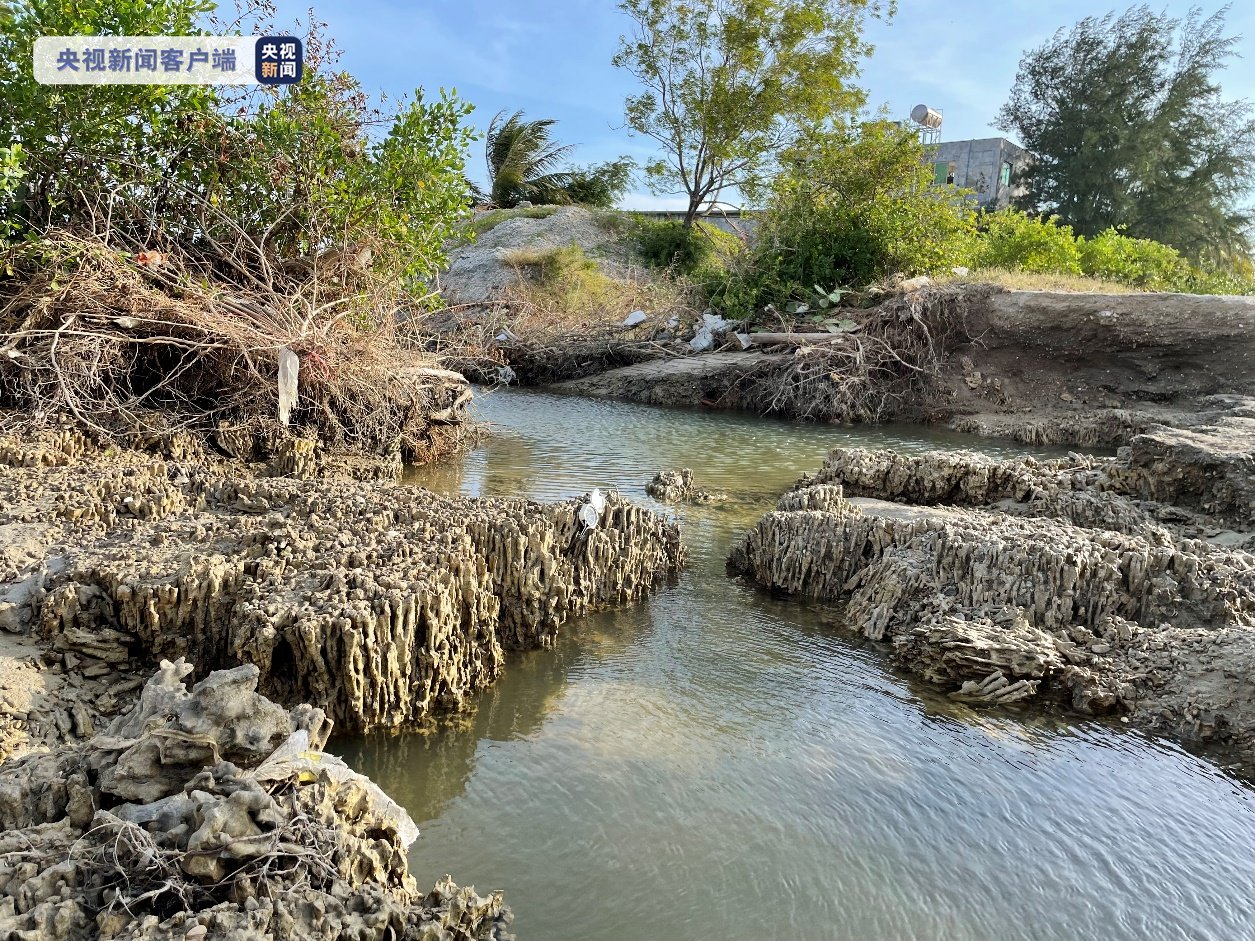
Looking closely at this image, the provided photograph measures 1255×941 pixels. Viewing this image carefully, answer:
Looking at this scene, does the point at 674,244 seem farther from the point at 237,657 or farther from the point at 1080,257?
the point at 237,657

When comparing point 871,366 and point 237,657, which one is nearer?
point 237,657

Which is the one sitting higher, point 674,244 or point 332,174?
point 674,244

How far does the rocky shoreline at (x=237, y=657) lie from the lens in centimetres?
213

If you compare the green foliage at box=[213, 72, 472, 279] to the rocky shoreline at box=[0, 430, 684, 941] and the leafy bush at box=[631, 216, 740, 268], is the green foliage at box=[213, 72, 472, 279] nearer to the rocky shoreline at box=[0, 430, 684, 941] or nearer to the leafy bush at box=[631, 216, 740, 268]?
the rocky shoreline at box=[0, 430, 684, 941]

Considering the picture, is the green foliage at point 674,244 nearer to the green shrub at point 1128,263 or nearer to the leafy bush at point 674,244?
the leafy bush at point 674,244

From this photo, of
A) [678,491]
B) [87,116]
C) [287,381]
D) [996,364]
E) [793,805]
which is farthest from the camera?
[996,364]

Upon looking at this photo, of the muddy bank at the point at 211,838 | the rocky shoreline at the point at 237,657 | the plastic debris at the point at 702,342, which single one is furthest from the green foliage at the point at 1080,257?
the muddy bank at the point at 211,838

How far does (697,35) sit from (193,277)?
25224 mm

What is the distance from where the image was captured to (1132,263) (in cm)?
2225

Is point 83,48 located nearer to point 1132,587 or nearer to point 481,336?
point 1132,587

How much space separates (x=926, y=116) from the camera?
29266mm

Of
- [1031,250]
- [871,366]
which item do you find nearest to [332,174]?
[871,366]

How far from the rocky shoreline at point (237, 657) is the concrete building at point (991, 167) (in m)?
33.5

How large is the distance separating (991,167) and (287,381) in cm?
3386
